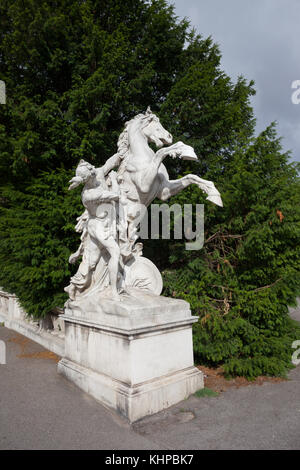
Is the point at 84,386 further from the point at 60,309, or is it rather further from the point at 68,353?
the point at 60,309

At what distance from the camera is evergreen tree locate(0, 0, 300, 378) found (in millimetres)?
4832

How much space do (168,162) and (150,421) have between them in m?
6.94

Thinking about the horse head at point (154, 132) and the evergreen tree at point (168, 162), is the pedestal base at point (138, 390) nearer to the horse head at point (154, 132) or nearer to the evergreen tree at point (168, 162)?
the evergreen tree at point (168, 162)

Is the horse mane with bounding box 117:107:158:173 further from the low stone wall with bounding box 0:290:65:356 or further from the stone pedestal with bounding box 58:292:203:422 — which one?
the low stone wall with bounding box 0:290:65:356

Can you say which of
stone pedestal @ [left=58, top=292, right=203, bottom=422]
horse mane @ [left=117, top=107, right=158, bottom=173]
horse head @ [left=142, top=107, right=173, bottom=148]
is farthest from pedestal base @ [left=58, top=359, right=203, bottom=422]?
horse head @ [left=142, top=107, right=173, bottom=148]

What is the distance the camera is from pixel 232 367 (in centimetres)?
466

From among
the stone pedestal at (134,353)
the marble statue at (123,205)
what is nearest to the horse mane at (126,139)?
the marble statue at (123,205)

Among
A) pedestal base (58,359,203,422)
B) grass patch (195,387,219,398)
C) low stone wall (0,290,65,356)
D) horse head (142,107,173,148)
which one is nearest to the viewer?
pedestal base (58,359,203,422)

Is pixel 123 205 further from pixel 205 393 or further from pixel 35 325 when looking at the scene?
pixel 35 325

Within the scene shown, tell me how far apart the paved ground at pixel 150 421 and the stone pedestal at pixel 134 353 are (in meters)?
0.16

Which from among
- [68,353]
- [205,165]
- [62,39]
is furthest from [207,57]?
[68,353]

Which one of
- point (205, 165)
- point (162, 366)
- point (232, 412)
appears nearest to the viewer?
point (232, 412)

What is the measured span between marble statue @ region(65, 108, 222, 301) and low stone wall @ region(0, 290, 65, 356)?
1966 millimetres

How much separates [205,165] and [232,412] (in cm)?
664
